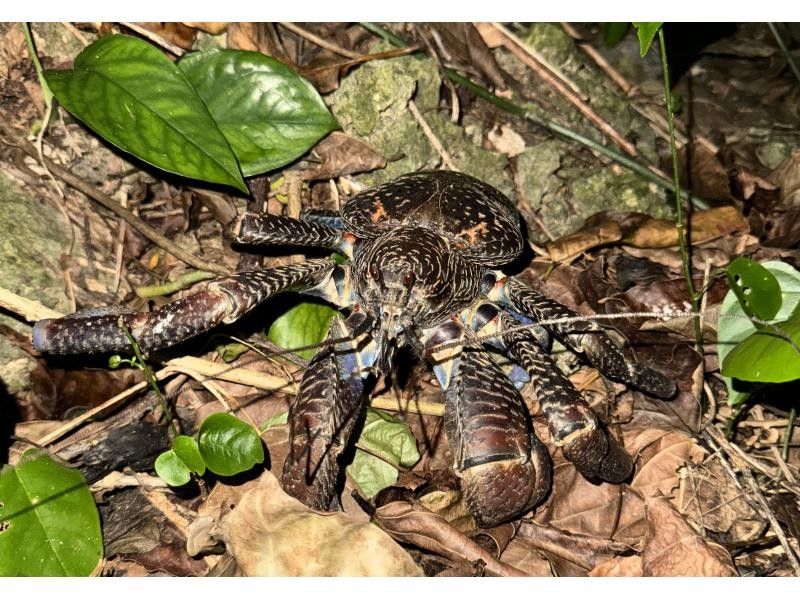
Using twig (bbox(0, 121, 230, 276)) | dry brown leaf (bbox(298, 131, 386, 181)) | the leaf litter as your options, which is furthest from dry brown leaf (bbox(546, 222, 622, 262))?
twig (bbox(0, 121, 230, 276))

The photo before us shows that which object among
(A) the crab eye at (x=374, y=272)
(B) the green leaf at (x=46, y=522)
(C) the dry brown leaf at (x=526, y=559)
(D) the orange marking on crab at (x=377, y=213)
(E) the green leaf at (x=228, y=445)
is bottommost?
(C) the dry brown leaf at (x=526, y=559)

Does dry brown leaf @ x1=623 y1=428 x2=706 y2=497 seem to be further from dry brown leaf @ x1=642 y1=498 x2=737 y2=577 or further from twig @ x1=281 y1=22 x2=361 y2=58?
twig @ x1=281 y1=22 x2=361 y2=58

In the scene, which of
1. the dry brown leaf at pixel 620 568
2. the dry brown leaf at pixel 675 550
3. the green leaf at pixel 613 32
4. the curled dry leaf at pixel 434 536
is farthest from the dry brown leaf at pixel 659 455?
the green leaf at pixel 613 32

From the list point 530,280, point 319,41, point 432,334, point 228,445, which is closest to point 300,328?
point 432,334

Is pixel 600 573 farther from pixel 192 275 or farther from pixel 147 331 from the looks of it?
pixel 192 275

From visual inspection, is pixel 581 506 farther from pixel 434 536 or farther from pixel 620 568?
pixel 434 536

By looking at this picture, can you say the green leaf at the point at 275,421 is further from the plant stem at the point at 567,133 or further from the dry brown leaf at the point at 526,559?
the plant stem at the point at 567,133

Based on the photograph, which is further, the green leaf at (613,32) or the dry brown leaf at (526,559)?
the green leaf at (613,32)
